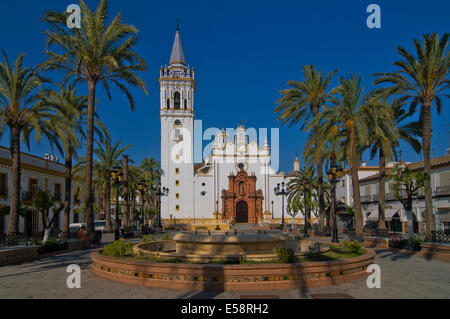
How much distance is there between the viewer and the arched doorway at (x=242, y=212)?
52.8 m

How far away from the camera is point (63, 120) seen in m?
18.9

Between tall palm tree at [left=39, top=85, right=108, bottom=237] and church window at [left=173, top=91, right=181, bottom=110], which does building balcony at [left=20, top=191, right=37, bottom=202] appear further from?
church window at [left=173, top=91, right=181, bottom=110]

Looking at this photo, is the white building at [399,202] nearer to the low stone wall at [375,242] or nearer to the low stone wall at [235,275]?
the low stone wall at [375,242]

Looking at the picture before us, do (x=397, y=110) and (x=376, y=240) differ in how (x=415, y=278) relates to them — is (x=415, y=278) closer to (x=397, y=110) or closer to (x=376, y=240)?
(x=376, y=240)

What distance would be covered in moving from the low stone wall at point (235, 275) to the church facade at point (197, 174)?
4056 cm

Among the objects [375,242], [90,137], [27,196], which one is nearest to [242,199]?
[27,196]

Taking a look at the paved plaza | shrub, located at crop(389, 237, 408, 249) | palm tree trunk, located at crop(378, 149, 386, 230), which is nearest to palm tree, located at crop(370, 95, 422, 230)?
palm tree trunk, located at crop(378, 149, 386, 230)

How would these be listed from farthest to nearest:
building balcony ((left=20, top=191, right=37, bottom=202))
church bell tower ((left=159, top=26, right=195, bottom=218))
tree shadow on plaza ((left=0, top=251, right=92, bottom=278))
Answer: church bell tower ((left=159, top=26, right=195, bottom=218)) < building balcony ((left=20, top=191, right=37, bottom=202)) < tree shadow on plaza ((left=0, top=251, right=92, bottom=278))

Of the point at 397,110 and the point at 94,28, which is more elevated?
the point at 94,28

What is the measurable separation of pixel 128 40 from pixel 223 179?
34.8m

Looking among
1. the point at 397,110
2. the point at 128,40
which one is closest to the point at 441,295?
the point at 397,110

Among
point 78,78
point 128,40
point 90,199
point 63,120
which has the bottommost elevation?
point 90,199

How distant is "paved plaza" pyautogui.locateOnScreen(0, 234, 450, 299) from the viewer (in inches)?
351

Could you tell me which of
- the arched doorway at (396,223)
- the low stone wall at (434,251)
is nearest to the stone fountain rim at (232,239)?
the low stone wall at (434,251)
